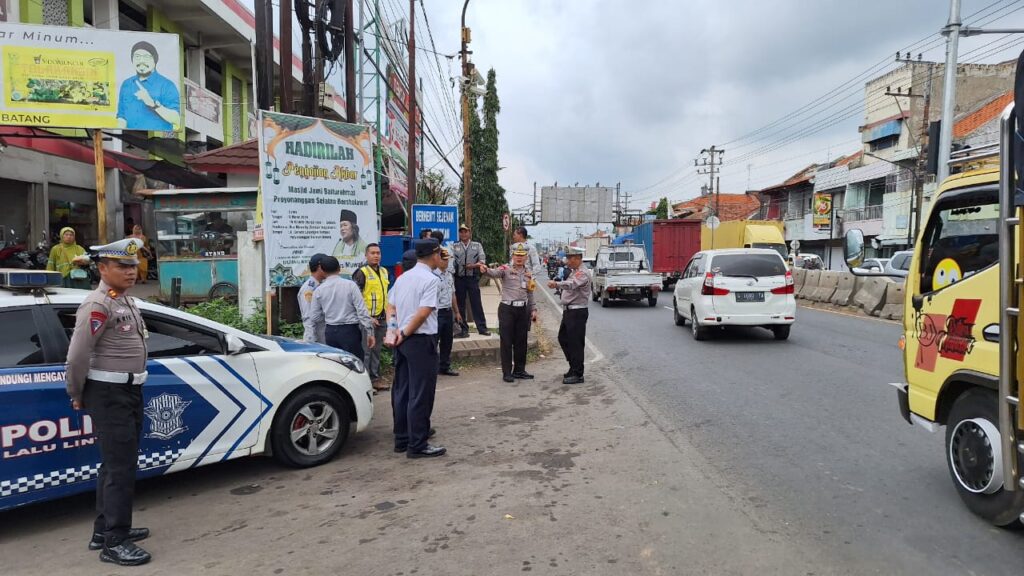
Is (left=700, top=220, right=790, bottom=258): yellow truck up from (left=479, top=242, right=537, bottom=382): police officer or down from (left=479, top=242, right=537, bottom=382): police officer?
up

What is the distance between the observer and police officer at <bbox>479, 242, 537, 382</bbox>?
8.19 meters

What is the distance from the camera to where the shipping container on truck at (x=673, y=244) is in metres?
26.2

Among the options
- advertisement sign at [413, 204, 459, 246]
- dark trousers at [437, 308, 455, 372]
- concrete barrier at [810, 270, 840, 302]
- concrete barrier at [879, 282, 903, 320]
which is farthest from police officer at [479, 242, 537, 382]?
concrete barrier at [810, 270, 840, 302]

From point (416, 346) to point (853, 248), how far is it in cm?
348

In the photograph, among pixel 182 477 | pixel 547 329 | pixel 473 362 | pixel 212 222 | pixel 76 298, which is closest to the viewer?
pixel 76 298

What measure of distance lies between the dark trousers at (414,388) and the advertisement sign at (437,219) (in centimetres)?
655

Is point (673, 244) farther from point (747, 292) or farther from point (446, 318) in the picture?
point (446, 318)

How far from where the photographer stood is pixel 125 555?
346cm

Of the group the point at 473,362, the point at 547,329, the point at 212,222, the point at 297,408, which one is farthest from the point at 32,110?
the point at 547,329

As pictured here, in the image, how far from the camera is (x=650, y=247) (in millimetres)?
27016

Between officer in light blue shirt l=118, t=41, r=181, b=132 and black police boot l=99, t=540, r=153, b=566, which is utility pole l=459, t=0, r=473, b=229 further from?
black police boot l=99, t=540, r=153, b=566

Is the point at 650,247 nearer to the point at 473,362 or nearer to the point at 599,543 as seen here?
the point at 473,362

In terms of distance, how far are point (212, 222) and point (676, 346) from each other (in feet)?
30.7

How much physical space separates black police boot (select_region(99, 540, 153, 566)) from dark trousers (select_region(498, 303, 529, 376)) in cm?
525
